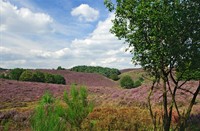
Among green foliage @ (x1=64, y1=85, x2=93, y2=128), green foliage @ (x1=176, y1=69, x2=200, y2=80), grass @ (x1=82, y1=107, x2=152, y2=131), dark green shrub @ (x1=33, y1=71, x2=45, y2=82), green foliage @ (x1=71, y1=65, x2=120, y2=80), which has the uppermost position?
green foliage @ (x1=71, y1=65, x2=120, y2=80)

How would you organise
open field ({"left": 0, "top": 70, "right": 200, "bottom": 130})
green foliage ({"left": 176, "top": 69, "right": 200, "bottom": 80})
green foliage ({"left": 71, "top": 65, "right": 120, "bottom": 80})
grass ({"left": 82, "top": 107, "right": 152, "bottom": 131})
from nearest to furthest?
green foliage ({"left": 176, "top": 69, "right": 200, "bottom": 80}) → grass ({"left": 82, "top": 107, "right": 152, "bottom": 131}) → open field ({"left": 0, "top": 70, "right": 200, "bottom": 130}) → green foliage ({"left": 71, "top": 65, "right": 120, "bottom": 80})

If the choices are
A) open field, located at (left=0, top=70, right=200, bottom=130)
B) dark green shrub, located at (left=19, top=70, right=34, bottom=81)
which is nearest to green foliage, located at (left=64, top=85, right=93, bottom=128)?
open field, located at (left=0, top=70, right=200, bottom=130)

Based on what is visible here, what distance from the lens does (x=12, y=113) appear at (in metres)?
24.2

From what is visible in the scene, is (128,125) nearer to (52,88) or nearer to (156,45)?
(156,45)

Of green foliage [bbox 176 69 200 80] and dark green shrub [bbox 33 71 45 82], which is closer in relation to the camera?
green foliage [bbox 176 69 200 80]

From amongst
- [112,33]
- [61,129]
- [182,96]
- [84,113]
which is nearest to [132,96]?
[182,96]

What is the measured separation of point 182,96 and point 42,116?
2590 cm

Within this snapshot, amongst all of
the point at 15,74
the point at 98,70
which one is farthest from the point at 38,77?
the point at 98,70

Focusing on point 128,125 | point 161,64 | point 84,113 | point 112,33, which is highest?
point 112,33

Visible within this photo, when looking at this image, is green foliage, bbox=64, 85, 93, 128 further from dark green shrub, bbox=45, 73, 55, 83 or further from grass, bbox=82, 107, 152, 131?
dark green shrub, bbox=45, 73, 55, 83

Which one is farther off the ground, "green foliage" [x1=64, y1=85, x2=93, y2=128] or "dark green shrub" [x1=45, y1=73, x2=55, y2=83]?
"dark green shrub" [x1=45, y1=73, x2=55, y2=83]

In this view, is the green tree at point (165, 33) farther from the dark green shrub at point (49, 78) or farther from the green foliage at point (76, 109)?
the dark green shrub at point (49, 78)

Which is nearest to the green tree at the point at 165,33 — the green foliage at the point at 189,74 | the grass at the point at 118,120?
the green foliage at the point at 189,74

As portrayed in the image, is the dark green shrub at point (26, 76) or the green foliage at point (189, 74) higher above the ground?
the dark green shrub at point (26, 76)
